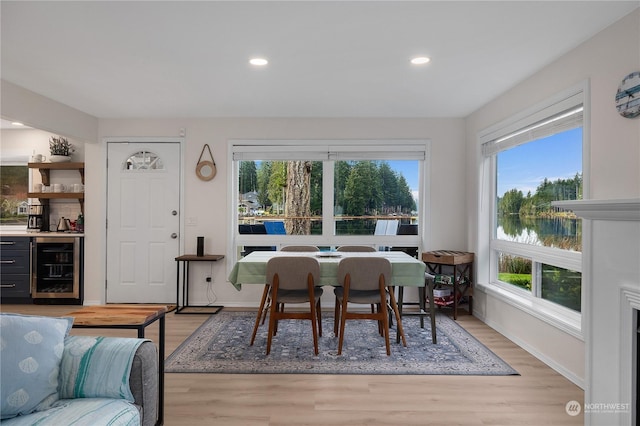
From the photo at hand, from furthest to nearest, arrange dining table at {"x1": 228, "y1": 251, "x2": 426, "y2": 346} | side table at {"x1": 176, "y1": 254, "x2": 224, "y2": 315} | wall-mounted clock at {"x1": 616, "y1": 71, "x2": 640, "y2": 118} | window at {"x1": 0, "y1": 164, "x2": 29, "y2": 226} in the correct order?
window at {"x1": 0, "y1": 164, "x2": 29, "y2": 226} → side table at {"x1": 176, "y1": 254, "x2": 224, "y2": 315} → dining table at {"x1": 228, "y1": 251, "x2": 426, "y2": 346} → wall-mounted clock at {"x1": 616, "y1": 71, "x2": 640, "y2": 118}

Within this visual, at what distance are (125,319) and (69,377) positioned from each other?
0.38 meters

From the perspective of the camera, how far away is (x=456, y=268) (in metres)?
4.24

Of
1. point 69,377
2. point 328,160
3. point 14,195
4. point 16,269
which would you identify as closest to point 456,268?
point 328,160

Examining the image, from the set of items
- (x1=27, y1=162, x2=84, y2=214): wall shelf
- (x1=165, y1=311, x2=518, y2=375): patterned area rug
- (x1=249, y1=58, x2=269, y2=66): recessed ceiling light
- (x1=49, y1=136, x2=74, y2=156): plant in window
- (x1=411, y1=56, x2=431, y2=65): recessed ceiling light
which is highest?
(x1=411, y1=56, x2=431, y2=65): recessed ceiling light

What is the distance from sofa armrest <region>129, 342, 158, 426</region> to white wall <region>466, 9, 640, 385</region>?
2767 mm

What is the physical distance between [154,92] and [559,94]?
367 cm

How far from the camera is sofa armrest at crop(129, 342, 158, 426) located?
1.61m

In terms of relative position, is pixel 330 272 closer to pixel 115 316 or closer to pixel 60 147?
pixel 115 316

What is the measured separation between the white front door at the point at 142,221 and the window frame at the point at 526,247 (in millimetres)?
3775

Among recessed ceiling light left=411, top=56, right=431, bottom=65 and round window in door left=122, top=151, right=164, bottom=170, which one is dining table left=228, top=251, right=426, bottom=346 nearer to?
recessed ceiling light left=411, top=56, right=431, bottom=65

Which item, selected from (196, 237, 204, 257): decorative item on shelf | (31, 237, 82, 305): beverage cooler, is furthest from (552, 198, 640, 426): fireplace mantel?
(31, 237, 82, 305): beverage cooler

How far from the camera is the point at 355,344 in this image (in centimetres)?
338

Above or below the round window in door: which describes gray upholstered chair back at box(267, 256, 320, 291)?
below

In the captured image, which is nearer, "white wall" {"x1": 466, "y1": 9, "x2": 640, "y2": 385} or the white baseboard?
"white wall" {"x1": 466, "y1": 9, "x2": 640, "y2": 385}
